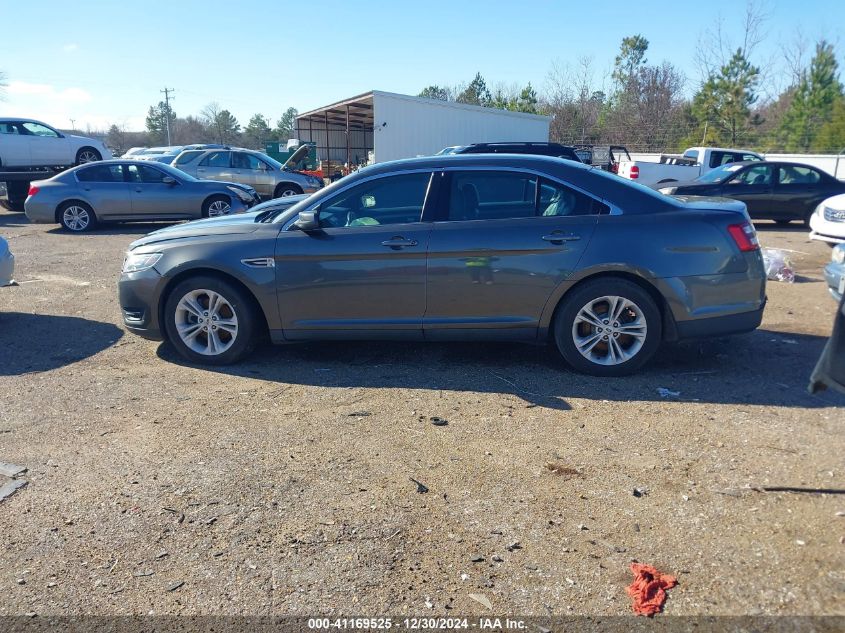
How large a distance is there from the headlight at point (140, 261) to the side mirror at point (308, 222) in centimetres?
128

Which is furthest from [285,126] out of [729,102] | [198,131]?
[729,102]

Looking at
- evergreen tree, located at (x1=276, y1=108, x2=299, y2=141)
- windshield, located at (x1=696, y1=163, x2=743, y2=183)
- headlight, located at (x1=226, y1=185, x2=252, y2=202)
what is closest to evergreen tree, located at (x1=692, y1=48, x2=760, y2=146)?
windshield, located at (x1=696, y1=163, x2=743, y2=183)

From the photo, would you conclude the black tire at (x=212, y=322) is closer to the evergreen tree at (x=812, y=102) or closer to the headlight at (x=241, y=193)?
the headlight at (x=241, y=193)

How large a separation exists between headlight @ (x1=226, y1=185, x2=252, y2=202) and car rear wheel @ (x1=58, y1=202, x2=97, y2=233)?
2.95 m

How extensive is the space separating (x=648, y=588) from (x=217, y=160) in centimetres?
1726

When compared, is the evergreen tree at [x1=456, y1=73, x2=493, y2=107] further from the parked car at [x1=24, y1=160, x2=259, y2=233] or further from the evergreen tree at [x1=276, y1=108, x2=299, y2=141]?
the parked car at [x1=24, y1=160, x2=259, y2=233]

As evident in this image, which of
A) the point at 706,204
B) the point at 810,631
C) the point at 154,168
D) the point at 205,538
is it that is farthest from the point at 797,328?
the point at 154,168

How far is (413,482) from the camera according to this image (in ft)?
12.2

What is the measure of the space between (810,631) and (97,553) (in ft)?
9.96

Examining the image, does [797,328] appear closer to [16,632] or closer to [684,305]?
[684,305]

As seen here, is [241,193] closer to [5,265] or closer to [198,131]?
[5,265]

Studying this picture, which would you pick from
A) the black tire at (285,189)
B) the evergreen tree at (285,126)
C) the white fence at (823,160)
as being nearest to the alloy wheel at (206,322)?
the black tire at (285,189)

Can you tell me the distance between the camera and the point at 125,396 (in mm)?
5062

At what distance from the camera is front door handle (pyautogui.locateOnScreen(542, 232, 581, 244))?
5.18 m
